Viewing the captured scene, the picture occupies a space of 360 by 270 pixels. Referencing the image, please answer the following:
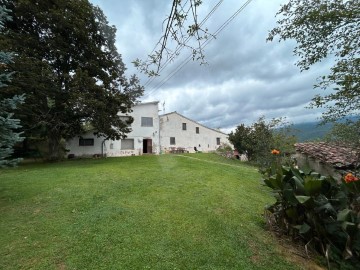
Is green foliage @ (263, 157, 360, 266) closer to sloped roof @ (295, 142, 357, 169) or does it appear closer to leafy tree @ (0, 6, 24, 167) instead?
sloped roof @ (295, 142, 357, 169)

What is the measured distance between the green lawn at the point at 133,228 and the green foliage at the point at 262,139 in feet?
40.8

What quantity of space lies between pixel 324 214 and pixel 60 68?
1724 centimetres

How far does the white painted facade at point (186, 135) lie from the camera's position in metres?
29.4

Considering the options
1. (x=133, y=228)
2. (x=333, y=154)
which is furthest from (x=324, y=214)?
(x=333, y=154)

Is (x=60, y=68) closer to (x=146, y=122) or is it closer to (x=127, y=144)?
(x=127, y=144)

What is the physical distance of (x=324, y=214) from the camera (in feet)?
14.2

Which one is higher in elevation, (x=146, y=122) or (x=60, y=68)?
(x=60, y=68)

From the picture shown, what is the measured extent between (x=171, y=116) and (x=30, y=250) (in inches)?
1047

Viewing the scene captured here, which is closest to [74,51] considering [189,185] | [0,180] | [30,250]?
[0,180]

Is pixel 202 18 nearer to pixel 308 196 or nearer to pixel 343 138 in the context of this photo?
pixel 308 196

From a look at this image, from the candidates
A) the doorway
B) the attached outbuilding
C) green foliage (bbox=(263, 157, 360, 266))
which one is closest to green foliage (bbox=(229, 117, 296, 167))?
the attached outbuilding

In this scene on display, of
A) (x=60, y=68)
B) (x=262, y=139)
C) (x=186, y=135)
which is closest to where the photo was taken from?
(x=60, y=68)

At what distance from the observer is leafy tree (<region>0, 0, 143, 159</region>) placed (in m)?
13.5

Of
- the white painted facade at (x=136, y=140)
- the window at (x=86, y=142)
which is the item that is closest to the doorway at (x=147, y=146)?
the white painted facade at (x=136, y=140)
